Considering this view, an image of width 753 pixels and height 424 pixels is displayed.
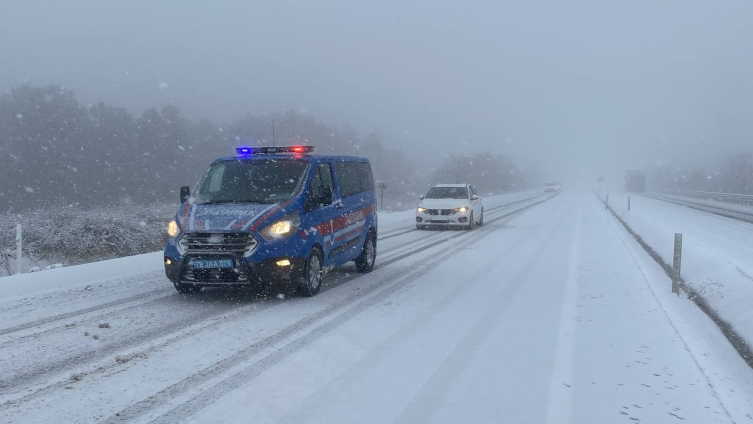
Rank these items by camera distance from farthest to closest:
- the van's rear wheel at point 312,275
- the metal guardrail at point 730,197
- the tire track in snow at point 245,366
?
the metal guardrail at point 730,197 < the van's rear wheel at point 312,275 < the tire track in snow at point 245,366

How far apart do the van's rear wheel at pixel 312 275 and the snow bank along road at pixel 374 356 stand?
147 millimetres

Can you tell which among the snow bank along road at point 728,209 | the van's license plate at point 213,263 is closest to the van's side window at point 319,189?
the van's license plate at point 213,263

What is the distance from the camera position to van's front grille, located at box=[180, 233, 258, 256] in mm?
6711

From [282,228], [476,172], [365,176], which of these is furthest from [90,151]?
[476,172]

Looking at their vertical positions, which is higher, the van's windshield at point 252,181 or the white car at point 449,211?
the van's windshield at point 252,181

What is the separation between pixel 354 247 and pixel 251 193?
2.30 meters

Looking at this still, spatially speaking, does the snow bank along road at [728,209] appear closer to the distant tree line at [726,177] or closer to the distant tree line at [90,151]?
the distant tree line at [726,177]

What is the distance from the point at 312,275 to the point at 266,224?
3.79 ft

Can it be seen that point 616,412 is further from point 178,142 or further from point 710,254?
point 178,142

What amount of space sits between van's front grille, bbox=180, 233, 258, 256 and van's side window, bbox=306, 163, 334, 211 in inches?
43.4

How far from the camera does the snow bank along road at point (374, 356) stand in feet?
12.3

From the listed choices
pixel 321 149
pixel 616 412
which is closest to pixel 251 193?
pixel 616 412

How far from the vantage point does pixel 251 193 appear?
7676mm

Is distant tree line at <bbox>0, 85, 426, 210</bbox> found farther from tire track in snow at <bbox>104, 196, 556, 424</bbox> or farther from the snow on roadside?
tire track in snow at <bbox>104, 196, 556, 424</bbox>
